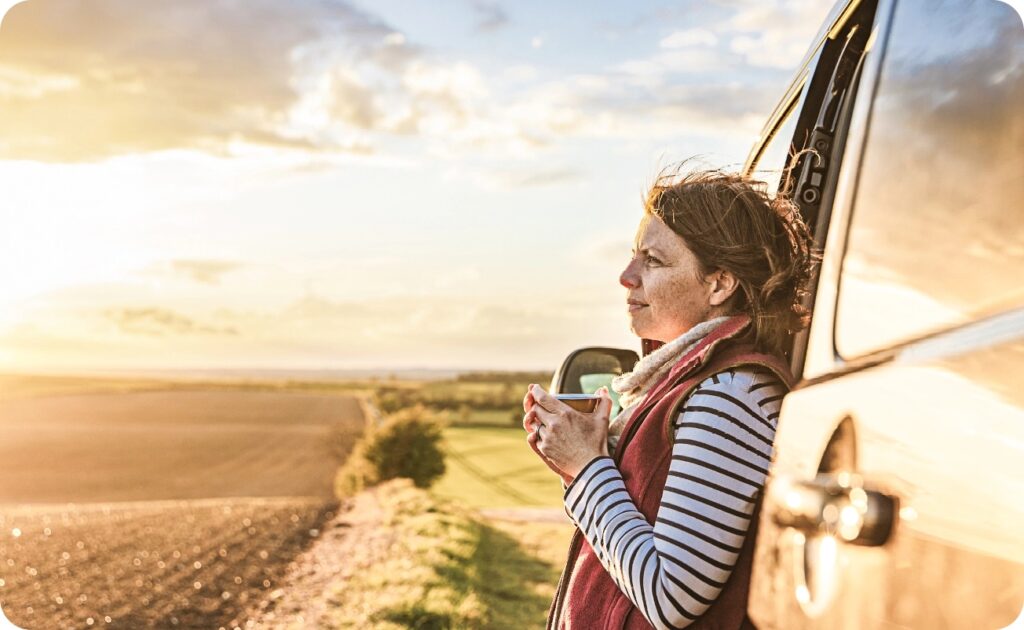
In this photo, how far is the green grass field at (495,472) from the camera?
24.9 metres

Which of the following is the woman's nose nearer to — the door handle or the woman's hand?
the woman's hand

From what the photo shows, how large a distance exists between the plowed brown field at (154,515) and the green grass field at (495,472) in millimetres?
3645

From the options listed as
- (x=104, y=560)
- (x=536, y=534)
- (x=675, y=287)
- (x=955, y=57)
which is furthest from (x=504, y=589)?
(x=955, y=57)

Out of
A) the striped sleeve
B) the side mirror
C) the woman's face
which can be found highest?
the woman's face

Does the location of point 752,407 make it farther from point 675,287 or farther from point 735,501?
point 675,287

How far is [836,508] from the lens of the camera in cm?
119

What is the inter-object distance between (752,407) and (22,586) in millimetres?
12294

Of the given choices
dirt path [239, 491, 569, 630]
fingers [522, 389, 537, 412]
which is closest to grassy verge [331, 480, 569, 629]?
dirt path [239, 491, 569, 630]

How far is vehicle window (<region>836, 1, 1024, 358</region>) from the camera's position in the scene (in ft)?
3.00

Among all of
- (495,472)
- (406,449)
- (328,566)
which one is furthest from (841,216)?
(495,472)

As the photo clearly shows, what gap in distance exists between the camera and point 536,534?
52.3 ft

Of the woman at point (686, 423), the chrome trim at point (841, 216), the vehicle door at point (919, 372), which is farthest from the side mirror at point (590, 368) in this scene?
the vehicle door at point (919, 372)

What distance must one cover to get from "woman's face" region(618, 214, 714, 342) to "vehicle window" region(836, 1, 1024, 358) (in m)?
0.35

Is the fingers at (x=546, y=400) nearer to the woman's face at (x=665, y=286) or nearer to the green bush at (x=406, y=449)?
the woman's face at (x=665, y=286)
